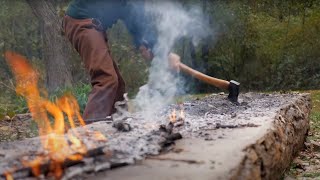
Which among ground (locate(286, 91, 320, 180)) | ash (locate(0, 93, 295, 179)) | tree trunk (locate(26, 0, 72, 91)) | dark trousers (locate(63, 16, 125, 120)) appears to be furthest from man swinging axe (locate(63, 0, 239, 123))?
tree trunk (locate(26, 0, 72, 91))

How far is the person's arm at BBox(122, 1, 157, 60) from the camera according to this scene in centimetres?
479

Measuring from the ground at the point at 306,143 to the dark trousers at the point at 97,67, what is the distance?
157 cm

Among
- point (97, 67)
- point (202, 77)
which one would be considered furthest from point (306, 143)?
point (97, 67)

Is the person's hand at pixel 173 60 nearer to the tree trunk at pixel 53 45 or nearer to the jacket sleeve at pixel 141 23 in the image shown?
the jacket sleeve at pixel 141 23

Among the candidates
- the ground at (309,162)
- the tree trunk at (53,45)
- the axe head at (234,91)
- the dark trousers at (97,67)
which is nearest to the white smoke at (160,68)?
the dark trousers at (97,67)

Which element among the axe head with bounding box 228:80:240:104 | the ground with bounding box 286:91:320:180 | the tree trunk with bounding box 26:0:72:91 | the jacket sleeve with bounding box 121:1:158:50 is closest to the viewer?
the ground with bounding box 286:91:320:180

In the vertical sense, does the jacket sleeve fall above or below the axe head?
above

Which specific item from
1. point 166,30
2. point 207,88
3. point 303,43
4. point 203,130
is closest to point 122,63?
point 207,88

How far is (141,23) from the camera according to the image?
4836 millimetres

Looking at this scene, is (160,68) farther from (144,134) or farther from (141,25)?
(144,134)

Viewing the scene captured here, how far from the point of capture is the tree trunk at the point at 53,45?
8.86 metres

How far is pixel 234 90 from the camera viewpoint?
4.93 meters

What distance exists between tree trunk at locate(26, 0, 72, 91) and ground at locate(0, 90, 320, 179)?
1.83 meters

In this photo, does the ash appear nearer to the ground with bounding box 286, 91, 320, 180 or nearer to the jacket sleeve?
the ground with bounding box 286, 91, 320, 180
